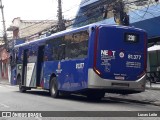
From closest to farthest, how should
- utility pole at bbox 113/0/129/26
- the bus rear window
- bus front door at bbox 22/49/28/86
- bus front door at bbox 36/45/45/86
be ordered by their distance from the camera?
the bus rear window, utility pole at bbox 113/0/129/26, bus front door at bbox 36/45/45/86, bus front door at bbox 22/49/28/86

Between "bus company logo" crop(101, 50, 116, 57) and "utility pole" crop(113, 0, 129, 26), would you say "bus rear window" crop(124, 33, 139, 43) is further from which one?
"utility pole" crop(113, 0, 129, 26)

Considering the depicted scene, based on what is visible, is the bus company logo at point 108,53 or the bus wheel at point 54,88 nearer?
the bus company logo at point 108,53

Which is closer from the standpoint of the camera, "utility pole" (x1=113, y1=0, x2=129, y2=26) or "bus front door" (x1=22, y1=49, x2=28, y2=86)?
"utility pole" (x1=113, y1=0, x2=129, y2=26)

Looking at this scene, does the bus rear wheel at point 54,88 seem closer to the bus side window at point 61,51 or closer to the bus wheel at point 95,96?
the bus side window at point 61,51

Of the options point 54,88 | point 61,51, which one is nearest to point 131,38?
point 61,51

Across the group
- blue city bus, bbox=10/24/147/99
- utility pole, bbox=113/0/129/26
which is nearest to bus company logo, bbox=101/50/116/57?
blue city bus, bbox=10/24/147/99

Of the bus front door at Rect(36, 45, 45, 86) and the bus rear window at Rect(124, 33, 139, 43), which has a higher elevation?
the bus rear window at Rect(124, 33, 139, 43)

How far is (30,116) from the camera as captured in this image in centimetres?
1316

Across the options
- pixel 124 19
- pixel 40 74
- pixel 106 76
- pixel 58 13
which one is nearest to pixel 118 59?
pixel 106 76

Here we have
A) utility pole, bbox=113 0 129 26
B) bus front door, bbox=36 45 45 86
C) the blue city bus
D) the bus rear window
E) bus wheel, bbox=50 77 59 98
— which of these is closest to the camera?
the blue city bus

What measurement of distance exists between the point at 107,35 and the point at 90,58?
123cm

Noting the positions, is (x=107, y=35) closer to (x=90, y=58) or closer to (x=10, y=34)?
(x=90, y=58)

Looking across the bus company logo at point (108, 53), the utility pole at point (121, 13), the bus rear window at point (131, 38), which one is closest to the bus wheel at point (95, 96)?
the bus company logo at point (108, 53)

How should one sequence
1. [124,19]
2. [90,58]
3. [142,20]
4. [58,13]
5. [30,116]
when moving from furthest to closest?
[58,13], [142,20], [124,19], [90,58], [30,116]
